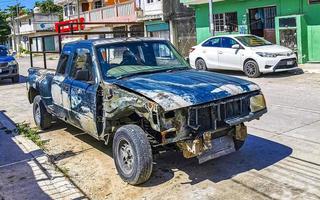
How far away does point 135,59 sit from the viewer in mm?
6738

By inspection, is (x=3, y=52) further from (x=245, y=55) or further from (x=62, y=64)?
(x=62, y=64)

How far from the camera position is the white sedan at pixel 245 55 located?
15.1m

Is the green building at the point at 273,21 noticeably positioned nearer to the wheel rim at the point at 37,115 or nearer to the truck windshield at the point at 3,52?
the truck windshield at the point at 3,52

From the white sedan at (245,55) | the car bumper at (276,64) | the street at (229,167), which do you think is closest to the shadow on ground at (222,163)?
the street at (229,167)

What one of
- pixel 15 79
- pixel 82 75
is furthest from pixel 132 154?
pixel 15 79

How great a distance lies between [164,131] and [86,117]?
188 cm

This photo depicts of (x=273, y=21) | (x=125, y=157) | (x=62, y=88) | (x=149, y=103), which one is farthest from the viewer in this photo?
(x=273, y=21)

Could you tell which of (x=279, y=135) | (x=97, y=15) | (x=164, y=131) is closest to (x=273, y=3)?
(x=279, y=135)

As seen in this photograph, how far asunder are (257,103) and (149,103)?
1.66 meters

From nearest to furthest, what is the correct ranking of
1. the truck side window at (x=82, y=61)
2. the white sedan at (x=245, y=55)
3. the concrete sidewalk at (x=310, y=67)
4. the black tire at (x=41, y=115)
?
the truck side window at (x=82, y=61), the black tire at (x=41, y=115), the white sedan at (x=245, y=55), the concrete sidewalk at (x=310, y=67)

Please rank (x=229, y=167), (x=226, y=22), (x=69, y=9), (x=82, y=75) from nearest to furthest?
(x=229, y=167)
(x=82, y=75)
(x=226, y=22)
(x=69, y=9)

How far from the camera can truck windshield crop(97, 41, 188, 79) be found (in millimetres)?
6434

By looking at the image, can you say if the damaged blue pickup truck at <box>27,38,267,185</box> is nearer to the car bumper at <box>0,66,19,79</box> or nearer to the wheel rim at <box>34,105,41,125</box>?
the wheel rim at <box>34,105,41,125</box>

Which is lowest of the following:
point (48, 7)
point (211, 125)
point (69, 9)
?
point (211, 125)
